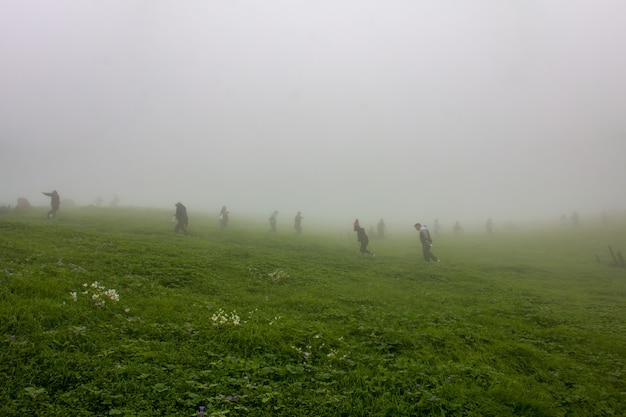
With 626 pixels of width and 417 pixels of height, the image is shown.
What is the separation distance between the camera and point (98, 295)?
9.61 metres

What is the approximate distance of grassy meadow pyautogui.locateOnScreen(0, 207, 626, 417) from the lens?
20.5ft

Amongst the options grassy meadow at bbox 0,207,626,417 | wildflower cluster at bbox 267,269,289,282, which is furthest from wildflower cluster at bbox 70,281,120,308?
wildflower cluster at bbox 267,269,289,282

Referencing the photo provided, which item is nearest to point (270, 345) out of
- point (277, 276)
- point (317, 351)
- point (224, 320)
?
point (317, 351)

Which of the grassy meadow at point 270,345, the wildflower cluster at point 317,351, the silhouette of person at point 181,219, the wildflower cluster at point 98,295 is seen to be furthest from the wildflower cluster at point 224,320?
the silhouette of person at point 181,219

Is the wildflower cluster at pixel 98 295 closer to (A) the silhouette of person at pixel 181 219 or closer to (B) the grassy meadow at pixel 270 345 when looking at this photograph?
(B) the grassy meadow at pixel 270 345

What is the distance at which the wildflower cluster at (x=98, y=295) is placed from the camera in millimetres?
9211

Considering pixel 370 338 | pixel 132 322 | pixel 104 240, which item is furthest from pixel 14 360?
pixel 104 240

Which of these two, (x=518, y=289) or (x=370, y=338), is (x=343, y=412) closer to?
(x=370, y=338)

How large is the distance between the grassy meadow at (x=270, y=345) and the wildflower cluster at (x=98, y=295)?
0.05 meters

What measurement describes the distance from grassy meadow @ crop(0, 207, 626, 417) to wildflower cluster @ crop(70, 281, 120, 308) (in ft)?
0.18

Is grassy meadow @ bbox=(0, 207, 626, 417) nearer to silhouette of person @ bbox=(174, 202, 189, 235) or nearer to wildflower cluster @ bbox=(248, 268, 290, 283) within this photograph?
wildflower cluster @ bbox=(248, 268, 290, 283)

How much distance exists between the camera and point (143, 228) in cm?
3616

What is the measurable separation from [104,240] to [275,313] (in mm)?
15304

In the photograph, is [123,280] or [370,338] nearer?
[370,338]
